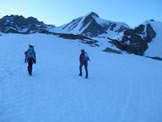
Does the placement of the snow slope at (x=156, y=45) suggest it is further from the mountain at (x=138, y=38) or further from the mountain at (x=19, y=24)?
the mountain at (x=19, y=24)

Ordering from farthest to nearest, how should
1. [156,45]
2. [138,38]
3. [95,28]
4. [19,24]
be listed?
[19,24] → [95,28] → [156,45] → [138,38]

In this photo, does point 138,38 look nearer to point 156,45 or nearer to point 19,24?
point 156,45

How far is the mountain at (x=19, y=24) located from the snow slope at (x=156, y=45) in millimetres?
93820

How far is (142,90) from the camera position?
751 centimetres

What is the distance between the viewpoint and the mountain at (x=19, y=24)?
120875mm

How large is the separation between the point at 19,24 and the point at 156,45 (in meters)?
118

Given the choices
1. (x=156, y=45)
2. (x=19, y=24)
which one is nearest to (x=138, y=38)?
(x=156, y=45)

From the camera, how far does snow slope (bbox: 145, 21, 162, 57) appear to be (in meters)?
48.5

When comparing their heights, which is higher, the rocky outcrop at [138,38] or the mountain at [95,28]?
the mountain at [95,28]

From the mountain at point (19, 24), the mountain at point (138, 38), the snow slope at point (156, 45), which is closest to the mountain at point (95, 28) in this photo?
the snow slope at point (156, 45)

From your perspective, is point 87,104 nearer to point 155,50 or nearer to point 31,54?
point 31,54

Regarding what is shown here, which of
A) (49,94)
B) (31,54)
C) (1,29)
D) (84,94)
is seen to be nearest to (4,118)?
(49,94)

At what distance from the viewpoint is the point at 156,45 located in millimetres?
52625

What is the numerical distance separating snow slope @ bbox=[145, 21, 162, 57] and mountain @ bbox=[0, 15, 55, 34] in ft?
308
